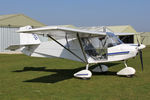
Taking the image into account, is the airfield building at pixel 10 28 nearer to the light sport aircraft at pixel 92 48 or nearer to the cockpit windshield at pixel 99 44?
the light sport aircraft at pixel 92 48

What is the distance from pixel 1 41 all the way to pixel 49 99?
26579mm

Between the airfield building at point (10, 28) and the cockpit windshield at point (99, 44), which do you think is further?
the airfield building at point (10, 28)

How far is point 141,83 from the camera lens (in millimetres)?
7770

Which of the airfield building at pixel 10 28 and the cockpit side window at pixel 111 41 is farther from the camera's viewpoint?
the airfield building at pixel 10 28

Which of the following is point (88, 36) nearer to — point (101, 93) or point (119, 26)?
point (101, 93)

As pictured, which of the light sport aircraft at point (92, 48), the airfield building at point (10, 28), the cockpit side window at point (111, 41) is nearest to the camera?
the light sport aircraft at point (92, 48)

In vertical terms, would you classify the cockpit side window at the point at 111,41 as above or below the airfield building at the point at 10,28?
below

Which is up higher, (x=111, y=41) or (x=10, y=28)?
(x=10, y=28)

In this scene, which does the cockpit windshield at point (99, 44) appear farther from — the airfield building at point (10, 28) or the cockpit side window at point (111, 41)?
the airfield building at point (10, 28)

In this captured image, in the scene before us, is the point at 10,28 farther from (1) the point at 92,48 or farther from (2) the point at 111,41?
(2) the point at 111,41

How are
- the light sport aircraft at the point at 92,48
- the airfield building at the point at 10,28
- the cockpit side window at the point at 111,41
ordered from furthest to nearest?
the airfield building at the point at 10,28 < the cockpit side window at the point at 111,41 < the light sport aircraft at the point at 92,48

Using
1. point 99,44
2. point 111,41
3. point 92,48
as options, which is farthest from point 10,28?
point 111,41

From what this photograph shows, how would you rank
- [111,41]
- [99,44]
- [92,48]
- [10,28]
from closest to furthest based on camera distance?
[111,41] < [99,44] < [92,48] < [10,28]

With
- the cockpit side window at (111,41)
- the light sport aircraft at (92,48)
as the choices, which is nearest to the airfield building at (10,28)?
the light sport aircraft at (92,48)
